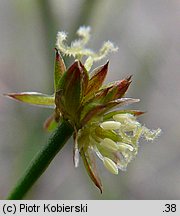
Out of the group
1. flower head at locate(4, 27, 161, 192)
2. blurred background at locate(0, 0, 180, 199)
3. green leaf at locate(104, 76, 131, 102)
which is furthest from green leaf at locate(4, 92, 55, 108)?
blurred background at locate(0, 0, 180, 199)

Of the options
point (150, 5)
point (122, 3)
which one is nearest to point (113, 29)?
point (122, 3)

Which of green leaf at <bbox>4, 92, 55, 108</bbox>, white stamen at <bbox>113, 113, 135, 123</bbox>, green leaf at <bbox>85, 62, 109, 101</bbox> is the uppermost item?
green leaf at <bbox>85, 62, 109, 101</bbox>

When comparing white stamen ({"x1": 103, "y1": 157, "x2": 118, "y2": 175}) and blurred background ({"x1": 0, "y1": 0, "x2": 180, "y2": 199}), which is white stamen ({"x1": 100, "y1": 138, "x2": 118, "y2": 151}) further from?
blurred background ({"x1": 0, "y1": 0, "x2": 180, "y2": 199})

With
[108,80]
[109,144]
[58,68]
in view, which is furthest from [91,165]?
[108,80]

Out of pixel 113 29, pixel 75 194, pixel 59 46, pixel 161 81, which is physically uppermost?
pixel 113 29

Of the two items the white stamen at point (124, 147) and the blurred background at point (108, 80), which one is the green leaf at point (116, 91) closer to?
the white stamen at point (124, 147)

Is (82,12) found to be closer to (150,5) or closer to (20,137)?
(20,137)

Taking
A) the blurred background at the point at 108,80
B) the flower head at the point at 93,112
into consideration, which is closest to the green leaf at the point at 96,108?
the flower head at the point at 93,112
